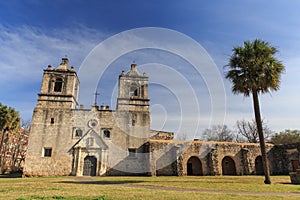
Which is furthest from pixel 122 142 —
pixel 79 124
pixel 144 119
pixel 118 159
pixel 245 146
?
pixel 245 146

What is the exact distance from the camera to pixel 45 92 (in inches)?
919

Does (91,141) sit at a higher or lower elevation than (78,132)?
lower

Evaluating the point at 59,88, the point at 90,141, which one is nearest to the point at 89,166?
the point at 90,141

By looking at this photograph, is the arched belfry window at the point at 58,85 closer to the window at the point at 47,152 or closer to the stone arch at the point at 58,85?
the stone arch at the point at 58,85

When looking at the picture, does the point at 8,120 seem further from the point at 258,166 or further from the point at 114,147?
the point at 258,166

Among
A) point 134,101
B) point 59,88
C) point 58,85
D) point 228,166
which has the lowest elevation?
point 228,166

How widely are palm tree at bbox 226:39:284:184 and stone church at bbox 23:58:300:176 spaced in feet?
32.6

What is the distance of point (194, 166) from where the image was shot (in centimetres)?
2342

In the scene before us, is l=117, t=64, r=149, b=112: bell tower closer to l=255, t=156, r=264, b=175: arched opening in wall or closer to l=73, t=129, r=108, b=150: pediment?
l=73, t=129, r=108, b=150: pediment

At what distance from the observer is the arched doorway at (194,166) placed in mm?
23203

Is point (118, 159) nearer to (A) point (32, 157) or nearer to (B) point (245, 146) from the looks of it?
(A) point (32, 157)

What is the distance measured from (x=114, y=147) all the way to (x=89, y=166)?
123 inches

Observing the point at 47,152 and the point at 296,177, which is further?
the point at 47,152

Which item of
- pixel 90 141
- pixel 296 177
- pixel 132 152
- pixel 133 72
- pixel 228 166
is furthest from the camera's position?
pixel 133 72
